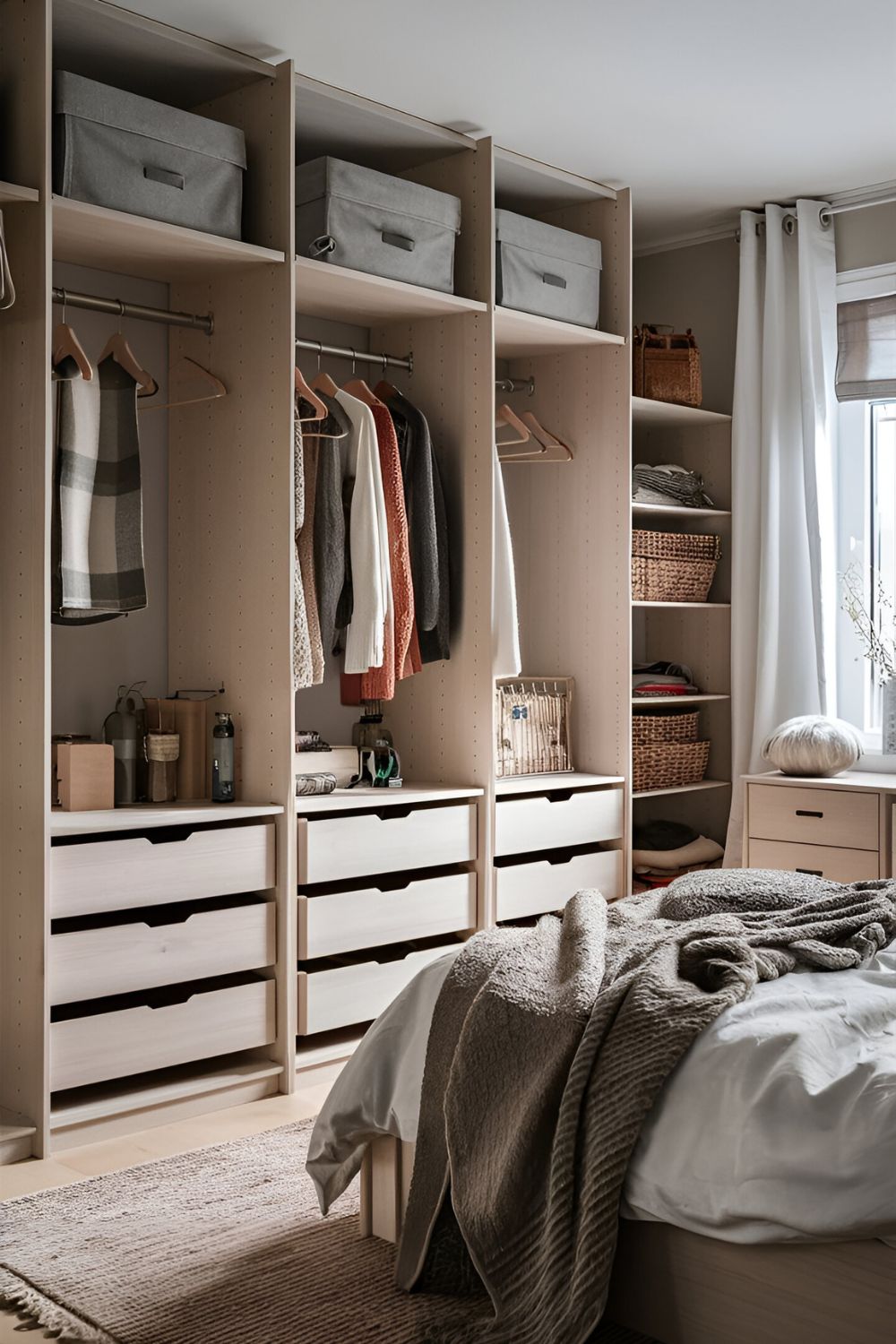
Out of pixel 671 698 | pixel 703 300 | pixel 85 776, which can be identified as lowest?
pixel 85 776

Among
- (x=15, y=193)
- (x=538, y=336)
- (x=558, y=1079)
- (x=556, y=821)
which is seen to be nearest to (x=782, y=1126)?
(x=558, y=1079)

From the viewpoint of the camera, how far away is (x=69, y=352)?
3070 millimetres

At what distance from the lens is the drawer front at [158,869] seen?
2.91 m

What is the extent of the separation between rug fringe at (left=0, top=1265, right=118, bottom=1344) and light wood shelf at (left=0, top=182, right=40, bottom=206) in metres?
2.11

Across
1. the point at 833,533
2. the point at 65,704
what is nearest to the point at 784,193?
the point at 833,533

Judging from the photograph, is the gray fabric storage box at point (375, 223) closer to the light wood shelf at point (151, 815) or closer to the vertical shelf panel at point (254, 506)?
the vertical shelf panel at point (254, 506)

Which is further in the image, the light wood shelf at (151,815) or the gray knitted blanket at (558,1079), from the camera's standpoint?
the light wood shelf at (151,815)

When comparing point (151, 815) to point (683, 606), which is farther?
point (683, 606)

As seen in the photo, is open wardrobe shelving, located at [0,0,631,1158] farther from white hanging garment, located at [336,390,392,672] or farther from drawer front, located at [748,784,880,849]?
drawer front, located at [748,784,880,849]

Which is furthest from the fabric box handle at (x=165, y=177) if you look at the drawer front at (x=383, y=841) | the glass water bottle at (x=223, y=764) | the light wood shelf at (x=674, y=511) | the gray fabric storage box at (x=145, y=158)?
the light wood shelf at (x=674, y=511)

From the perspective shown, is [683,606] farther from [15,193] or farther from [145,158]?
[15,193]

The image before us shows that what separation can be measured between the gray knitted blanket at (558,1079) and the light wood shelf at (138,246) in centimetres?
180

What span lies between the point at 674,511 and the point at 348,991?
200 centimetres

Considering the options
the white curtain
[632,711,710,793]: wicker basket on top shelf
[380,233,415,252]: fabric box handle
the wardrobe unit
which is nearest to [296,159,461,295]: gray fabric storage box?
[380,233,415,252]: fabric box handle
